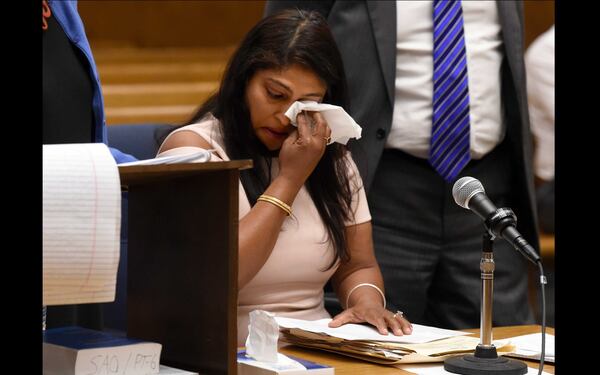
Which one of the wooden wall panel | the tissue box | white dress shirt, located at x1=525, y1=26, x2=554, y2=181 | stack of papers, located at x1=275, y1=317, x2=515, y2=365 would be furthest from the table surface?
the wooden wall panel

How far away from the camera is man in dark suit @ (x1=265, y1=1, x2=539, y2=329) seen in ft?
7.92

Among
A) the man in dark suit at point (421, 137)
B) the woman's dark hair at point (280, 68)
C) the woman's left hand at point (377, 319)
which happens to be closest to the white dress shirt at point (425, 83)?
the man in dark suit at point (421, 137)

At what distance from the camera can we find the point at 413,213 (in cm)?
244

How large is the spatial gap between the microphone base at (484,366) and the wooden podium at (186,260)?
0.39 metres

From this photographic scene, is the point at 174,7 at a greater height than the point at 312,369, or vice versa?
the point at 174,7

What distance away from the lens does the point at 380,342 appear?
64.7 inches

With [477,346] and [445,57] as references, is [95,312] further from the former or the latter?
[445,57]

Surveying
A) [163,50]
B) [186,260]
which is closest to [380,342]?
[186,260]

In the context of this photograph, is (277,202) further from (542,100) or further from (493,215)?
(542,100)

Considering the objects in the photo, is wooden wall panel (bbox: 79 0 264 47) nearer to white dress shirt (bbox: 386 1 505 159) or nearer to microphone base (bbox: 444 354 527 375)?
white dress shirt (bbox: 386 1 505 159)

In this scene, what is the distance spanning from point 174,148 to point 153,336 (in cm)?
62

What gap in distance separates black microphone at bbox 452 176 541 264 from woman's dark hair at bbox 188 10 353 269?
59cm

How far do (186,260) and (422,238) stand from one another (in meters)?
1.16
